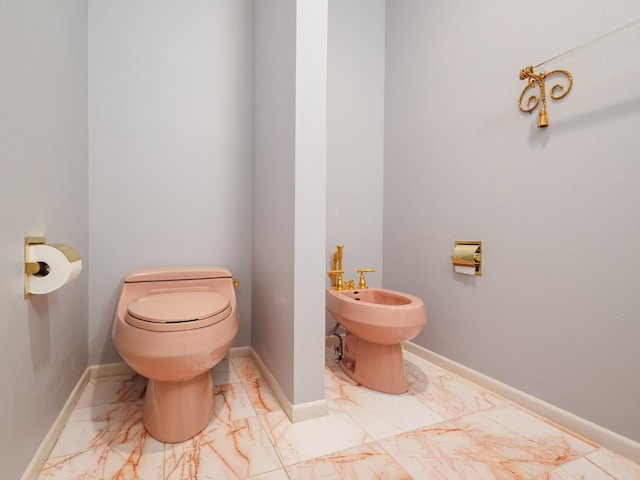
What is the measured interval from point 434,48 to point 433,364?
1.68m

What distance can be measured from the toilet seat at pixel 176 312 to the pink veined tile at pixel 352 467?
0.51 m

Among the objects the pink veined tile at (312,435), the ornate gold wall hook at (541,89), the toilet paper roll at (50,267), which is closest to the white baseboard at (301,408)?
the pink veined tile at (312,435)

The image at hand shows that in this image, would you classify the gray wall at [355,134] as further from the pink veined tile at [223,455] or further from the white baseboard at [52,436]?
the white baseboard at [52,436]

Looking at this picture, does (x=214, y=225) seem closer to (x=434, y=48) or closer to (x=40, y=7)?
(x=40, y=7)

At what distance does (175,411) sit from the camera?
1.03m

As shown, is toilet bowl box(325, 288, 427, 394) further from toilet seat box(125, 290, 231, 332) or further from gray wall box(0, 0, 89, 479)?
gray wall box(0, 0, 89, 479)

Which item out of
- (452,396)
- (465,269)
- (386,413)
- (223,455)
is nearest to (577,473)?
(452,396)

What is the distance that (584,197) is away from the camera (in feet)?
3.51

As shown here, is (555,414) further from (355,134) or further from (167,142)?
(167,142)

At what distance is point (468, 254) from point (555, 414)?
0.67m

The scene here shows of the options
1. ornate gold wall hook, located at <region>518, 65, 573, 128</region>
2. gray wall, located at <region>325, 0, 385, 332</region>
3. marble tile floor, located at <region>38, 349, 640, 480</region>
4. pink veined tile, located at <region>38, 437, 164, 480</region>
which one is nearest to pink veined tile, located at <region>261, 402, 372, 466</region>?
marble tile floor, located at <region>38, 349, 640, 480</region>

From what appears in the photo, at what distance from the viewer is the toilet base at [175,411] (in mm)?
1024

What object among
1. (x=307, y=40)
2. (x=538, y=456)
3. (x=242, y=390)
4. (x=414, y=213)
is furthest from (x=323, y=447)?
(x=307, y=40)

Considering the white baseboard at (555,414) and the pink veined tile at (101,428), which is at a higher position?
the white baseboard at (555,414)
